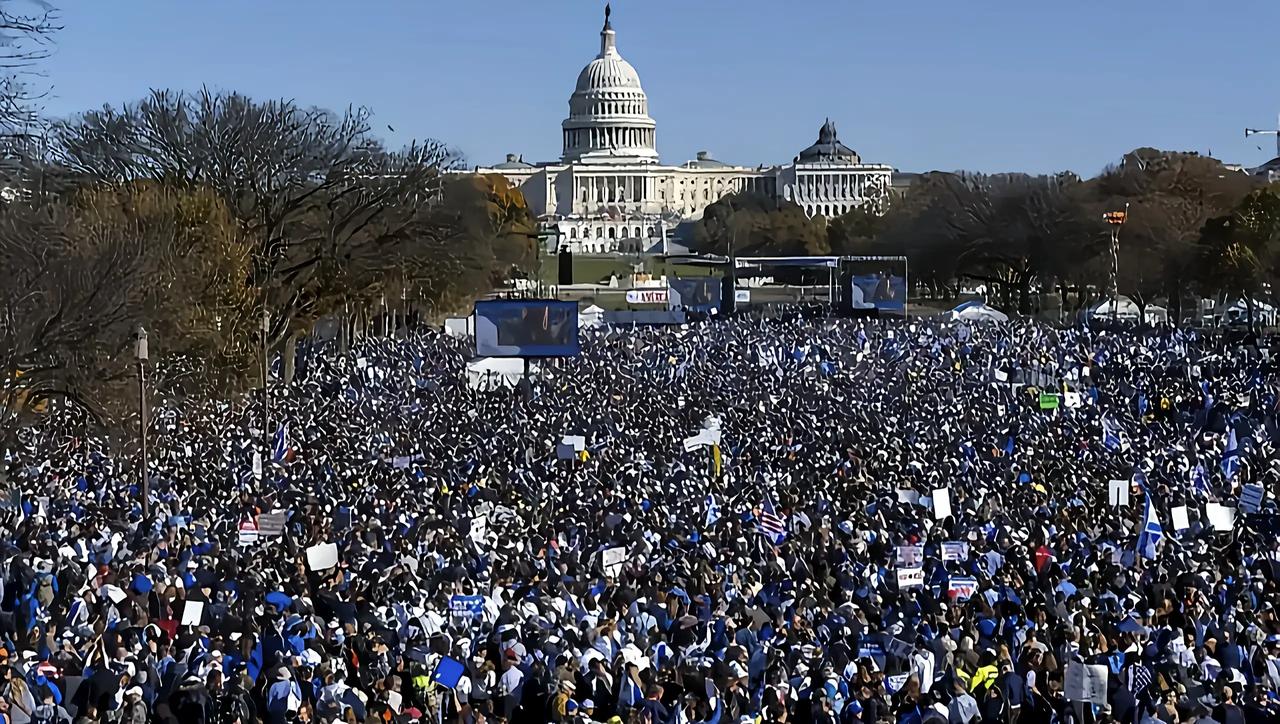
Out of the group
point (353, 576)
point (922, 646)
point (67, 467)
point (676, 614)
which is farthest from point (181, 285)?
point (922, 646)

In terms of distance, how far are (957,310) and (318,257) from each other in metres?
25.3

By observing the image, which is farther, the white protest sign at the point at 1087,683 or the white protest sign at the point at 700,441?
the white protest sign at the point at 700,441

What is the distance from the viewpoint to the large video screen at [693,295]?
68.2 meters

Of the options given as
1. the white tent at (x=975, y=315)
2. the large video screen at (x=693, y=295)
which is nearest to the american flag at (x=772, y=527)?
the white tent at (x=975, y=315)

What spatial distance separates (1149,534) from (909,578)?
3.12m

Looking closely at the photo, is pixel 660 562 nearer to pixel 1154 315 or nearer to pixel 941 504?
pixel 941 504

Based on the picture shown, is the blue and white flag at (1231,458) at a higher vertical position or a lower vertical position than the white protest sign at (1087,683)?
lower

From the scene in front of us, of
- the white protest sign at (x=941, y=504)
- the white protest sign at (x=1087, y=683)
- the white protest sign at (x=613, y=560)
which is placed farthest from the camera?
the white protest sign at (x=941, y=504)

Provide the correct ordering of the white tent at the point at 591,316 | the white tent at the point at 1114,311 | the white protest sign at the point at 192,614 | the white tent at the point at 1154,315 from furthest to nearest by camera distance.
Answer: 1. the white tent at the point at 1154,315
2. the white tent at the point at 1114,311
3. the white tent at the point at 591,316
4. the white protest sign at the point at 192,614

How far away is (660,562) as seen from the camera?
17766mm

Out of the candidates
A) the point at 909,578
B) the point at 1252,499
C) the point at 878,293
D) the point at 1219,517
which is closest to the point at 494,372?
the point at 1252,499

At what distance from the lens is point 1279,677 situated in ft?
43.4

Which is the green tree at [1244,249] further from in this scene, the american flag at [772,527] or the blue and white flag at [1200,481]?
the american flag at [772,527]

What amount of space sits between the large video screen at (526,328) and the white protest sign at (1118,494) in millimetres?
19703
